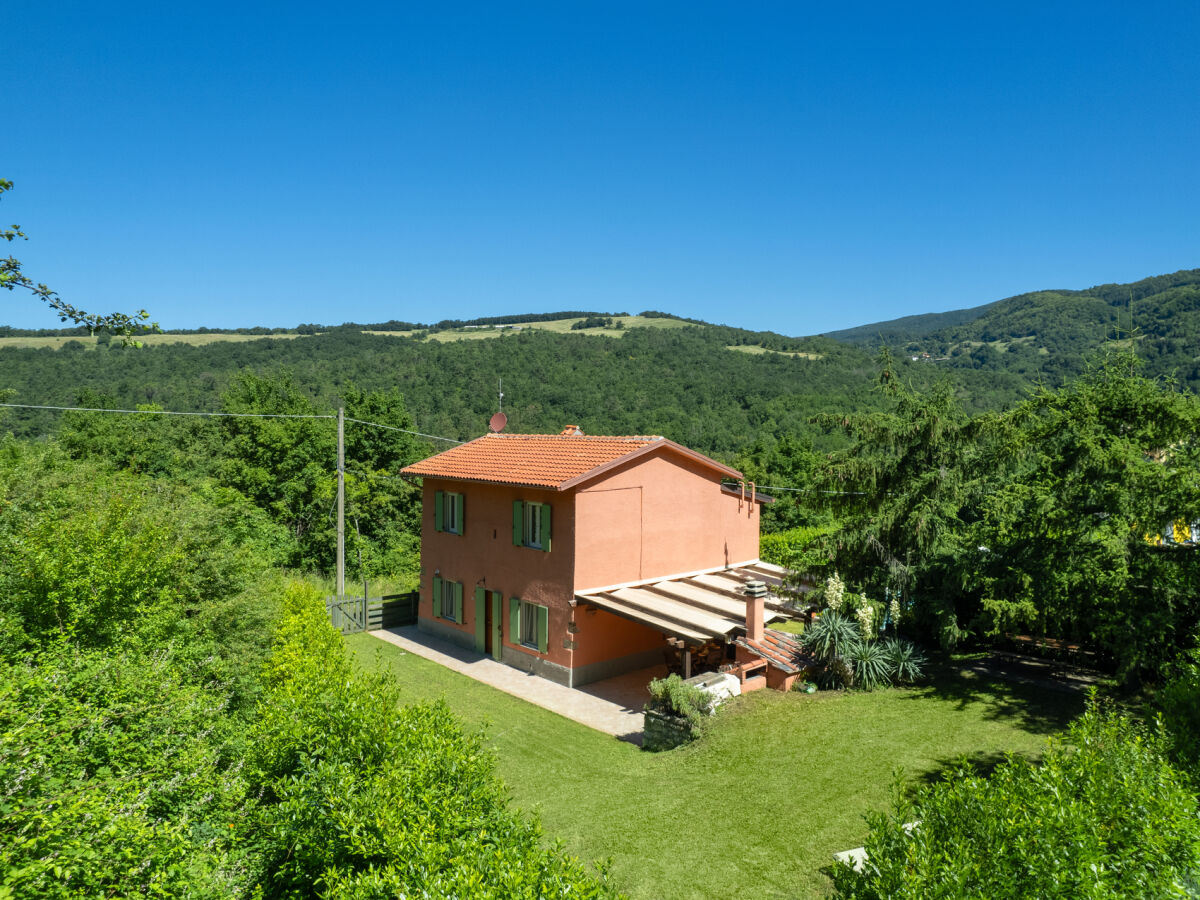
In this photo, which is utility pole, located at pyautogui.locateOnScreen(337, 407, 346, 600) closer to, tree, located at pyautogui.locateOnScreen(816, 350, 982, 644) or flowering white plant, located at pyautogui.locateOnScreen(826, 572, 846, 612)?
tree, located at pyautogui.locateOnScreen(816, 350, 982, 644)

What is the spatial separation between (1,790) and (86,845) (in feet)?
3.06

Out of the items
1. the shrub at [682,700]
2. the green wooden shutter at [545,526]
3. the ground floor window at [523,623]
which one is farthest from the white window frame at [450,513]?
the shrub at [682,700]

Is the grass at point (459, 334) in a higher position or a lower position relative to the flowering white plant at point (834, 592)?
higher

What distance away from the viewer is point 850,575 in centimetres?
1577

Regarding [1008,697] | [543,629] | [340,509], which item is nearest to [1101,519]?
[1008,697]

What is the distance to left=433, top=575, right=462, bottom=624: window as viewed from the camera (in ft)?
70.1

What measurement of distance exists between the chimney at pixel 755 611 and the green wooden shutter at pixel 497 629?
7358 millimetres

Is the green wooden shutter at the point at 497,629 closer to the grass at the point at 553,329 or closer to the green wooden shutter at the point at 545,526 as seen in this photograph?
the green wooden shutter at the point at 545,526

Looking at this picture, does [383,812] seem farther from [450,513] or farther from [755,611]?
[450,513]

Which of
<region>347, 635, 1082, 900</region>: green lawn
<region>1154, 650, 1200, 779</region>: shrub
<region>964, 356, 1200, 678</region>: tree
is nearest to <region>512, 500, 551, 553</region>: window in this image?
<region>347, 635, 1082, 900</region>: green lawn

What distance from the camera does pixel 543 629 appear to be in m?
18.2

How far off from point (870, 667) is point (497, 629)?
9.97 m

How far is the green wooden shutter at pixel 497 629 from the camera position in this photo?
64.3 ft

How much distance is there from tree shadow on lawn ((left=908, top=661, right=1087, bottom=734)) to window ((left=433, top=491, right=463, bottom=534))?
1299 centimetres
